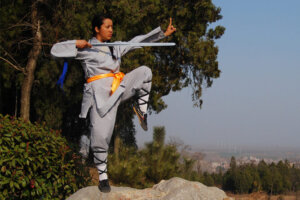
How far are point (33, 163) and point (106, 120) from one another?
140 centimetres

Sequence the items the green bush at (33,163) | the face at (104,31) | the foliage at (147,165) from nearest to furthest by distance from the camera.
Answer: the face at (104,31) → the green bush at (33,163) → the foliage at (147,165)

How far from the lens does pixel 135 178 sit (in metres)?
8.96

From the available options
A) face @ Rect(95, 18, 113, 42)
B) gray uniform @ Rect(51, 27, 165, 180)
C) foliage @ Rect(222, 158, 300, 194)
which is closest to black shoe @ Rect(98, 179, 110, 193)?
gray uniform @ Rect(51, 27, 165, 180)

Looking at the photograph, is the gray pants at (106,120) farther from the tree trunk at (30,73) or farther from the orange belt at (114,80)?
the tree trunk at (30,73)

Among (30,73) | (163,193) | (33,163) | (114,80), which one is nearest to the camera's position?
(114,80)

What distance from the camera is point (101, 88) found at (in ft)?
16.8

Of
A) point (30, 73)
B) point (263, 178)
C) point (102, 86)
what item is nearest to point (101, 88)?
point (102, 86)

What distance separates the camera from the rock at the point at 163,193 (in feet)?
16.8

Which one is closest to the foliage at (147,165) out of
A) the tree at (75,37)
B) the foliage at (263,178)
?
the tree at (75,37)

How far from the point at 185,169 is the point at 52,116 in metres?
4.48

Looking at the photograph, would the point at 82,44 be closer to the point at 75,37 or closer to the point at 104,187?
the point at 104,187

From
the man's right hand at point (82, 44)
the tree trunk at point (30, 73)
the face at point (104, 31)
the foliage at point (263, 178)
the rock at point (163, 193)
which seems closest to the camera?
the man's right hand at point (82, 44)

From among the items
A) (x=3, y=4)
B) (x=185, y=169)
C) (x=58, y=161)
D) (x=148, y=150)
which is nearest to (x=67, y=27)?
(x=3, y=4)

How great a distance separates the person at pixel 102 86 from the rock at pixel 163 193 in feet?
0.45
